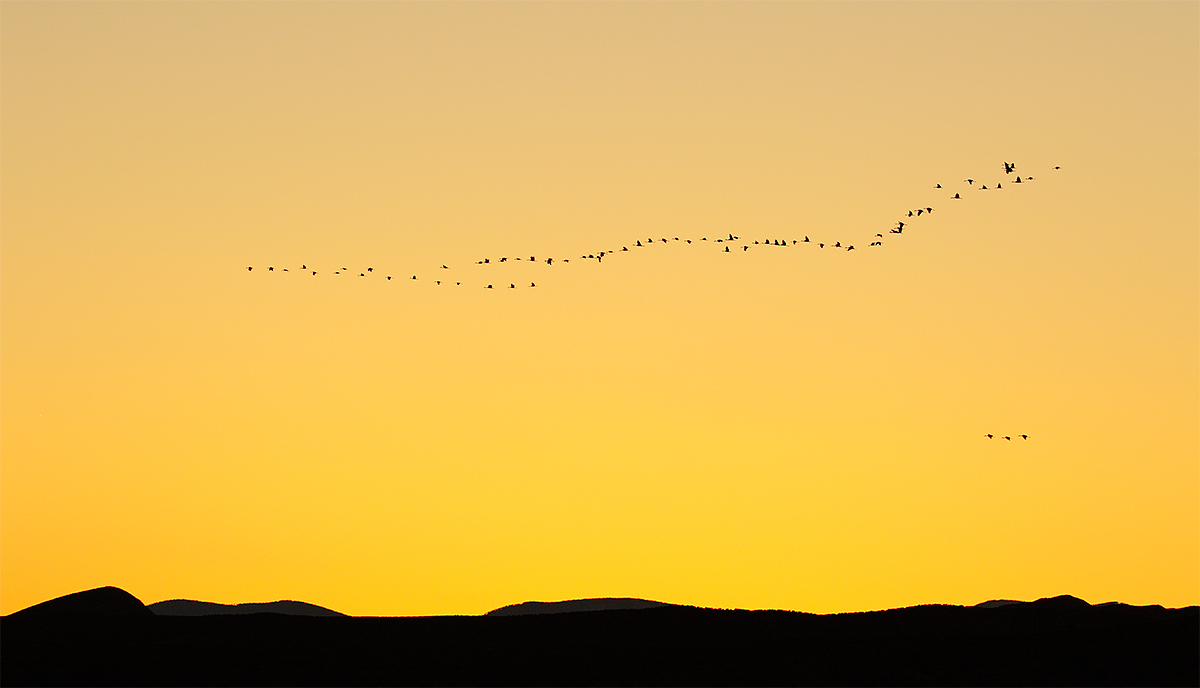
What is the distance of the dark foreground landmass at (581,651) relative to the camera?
2729 inches

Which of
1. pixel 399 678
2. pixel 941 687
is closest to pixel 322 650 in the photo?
pixel 399 678

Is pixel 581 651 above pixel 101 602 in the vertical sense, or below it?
below

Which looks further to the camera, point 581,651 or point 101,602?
point 101,602

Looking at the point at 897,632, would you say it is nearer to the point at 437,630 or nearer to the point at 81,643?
the point at 437,630

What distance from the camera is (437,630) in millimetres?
85750

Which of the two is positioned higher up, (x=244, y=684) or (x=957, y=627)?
(x=957, y=627)

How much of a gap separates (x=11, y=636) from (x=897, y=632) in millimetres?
45302

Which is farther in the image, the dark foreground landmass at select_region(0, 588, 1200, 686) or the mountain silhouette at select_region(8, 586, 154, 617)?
the mountain silhouette at select_region(8, 586, 154, 617)

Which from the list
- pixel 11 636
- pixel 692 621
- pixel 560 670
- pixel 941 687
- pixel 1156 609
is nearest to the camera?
pixel 941 687

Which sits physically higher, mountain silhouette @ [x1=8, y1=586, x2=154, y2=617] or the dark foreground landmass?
mountain silhouette @ [x1=8, y1=586, x2=154, y2=617]

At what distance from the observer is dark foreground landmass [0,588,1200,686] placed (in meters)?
69.3

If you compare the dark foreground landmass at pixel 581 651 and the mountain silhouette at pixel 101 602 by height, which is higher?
the mountain silhouette at pixel 101 602

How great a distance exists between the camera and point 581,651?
7712cm

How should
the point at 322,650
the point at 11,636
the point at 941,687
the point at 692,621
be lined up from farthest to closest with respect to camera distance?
the point at 692,621
the point at 11,636
the point at 322,650
the point at 941,687
